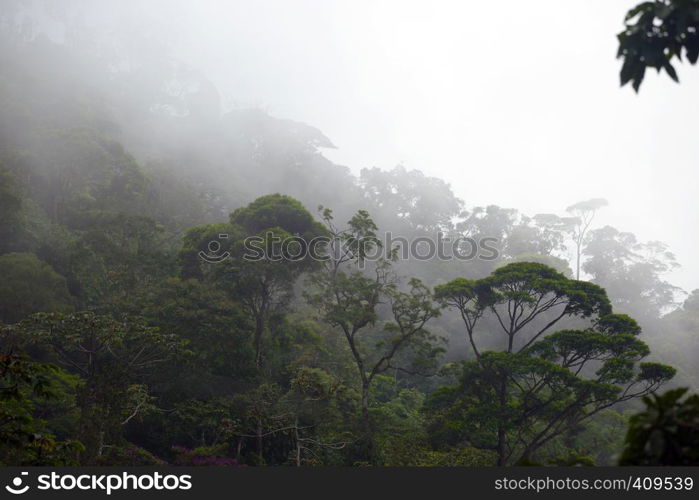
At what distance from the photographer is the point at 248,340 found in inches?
613

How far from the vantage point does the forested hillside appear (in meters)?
12.1

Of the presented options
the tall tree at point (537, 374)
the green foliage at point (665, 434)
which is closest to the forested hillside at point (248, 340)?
the tall tree at point (537, 374)

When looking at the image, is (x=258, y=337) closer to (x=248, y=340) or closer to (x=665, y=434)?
(x=248, y=340)

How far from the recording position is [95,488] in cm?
441

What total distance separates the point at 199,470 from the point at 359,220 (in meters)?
11.9

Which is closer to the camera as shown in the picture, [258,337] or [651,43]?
[651,43]

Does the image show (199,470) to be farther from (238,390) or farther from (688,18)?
(238,390)

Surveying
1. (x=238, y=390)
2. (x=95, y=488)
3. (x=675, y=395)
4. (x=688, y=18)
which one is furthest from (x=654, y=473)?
(x=238, y=390)

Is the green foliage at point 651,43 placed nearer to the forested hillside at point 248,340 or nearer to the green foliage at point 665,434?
the green foliage at point 665,434

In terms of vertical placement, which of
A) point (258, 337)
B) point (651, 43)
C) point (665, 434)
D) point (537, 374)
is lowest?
point (665, 434)

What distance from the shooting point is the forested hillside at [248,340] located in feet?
39.7

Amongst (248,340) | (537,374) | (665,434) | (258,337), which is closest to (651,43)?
(665,434)

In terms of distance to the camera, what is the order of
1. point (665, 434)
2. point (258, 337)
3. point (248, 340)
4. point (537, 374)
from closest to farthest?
point (665, 434) → point (537, 374) → point (248, 340) → point (258, 337)

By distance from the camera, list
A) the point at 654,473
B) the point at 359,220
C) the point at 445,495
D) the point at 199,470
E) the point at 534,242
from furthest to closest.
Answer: the point at 534,242
the point at 359,220
the point at 199,470
the point at 445,495
the point at 654,473
